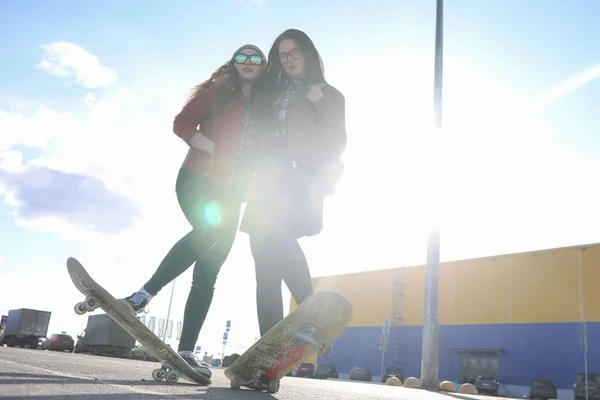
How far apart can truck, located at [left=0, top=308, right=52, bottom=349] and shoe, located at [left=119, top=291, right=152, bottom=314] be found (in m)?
38.2

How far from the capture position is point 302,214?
8.51ft

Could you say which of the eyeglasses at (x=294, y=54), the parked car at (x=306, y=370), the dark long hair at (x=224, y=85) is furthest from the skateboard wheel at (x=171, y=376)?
the parked car at (x=306, y=370)

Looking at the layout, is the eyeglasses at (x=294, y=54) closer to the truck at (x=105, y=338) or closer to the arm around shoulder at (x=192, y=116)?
the arm around shoulder at (x=192, y=116)

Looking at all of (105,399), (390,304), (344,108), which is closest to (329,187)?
(344,108)

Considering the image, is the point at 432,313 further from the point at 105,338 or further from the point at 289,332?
the point at 105,338

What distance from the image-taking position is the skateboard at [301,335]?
1.99 m

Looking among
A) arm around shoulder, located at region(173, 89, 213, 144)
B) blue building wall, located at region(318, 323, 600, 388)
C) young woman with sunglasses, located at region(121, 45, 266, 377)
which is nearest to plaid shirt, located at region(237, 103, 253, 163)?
young woman with sunglasses, located at region(121, 45, 266, 377)

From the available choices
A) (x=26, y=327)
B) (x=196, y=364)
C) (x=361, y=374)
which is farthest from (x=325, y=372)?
(x=196, y=364)

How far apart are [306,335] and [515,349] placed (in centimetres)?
2605

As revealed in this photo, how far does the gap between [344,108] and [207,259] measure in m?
1.13

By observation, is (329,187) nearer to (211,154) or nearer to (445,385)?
(211,154)

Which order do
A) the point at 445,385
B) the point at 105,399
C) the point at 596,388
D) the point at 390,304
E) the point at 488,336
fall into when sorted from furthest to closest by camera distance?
the point at 390,304, the point at 488,336, the point at 596,388, the point at 445,385, the point at 105,399

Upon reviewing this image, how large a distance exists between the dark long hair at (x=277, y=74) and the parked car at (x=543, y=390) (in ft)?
75.0

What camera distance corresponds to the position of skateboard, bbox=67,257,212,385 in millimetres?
2320
